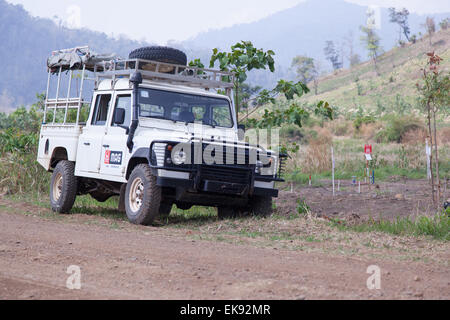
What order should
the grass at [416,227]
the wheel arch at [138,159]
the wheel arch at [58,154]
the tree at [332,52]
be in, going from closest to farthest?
1. the grass at [416,227]
2. the wheel arch at [138,159]
3. the wheel arch at [58,154]
4. the tree at [332,52]

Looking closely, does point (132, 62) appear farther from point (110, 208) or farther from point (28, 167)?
point (28, 167)

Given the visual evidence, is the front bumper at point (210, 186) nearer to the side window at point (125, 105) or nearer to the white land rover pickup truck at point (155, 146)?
the white land rover pickup truck at point (155, 146)

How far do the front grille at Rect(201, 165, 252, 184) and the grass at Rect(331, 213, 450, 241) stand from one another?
147cm

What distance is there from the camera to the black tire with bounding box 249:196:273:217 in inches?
378

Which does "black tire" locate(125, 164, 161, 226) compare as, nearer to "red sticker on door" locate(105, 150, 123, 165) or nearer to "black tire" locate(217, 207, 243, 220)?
"red sticker on door" locate(105, 150, 123, 165)

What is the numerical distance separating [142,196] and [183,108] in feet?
5.65

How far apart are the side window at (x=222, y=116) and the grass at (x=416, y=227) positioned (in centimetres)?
256

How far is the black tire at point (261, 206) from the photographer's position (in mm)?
9594

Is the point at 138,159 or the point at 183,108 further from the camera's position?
the point at 183,108

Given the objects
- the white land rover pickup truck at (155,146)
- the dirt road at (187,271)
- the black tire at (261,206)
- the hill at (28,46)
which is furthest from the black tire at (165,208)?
the hill at (28,46)

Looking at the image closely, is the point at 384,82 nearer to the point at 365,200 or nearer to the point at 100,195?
the point at 365,200

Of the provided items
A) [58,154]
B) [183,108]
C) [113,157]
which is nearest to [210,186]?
[183,108]

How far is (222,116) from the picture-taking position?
33.2ft

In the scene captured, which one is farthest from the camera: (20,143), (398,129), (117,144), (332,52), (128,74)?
(332,52)
